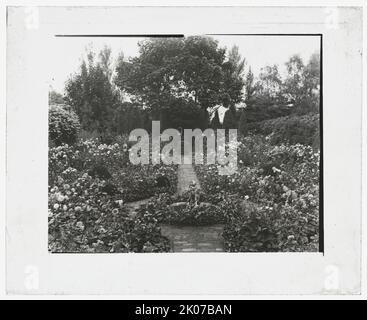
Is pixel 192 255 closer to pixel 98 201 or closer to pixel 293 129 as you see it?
pixel 98 201

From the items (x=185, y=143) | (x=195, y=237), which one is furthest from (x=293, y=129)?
(x=195, y=237)

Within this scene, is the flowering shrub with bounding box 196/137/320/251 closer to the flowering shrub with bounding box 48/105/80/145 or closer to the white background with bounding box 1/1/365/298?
the white background with bounding box 1/1/365/298

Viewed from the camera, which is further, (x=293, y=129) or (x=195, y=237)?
(x=293, y=129)

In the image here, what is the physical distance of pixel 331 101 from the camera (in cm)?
819

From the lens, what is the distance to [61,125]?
827 centimetres

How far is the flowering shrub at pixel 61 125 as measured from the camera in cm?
825

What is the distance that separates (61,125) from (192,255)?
2.35 meters

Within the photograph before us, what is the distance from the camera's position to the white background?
26.6 feet

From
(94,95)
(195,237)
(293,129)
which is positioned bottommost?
(195,237)

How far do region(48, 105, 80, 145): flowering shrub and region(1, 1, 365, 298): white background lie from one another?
15 centimetres

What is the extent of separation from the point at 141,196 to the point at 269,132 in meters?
1.84

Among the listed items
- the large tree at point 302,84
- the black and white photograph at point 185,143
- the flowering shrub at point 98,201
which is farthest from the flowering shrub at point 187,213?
the large tree at point 302,84

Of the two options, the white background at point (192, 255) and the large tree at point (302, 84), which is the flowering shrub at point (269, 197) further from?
the large tree at point (302, 84)

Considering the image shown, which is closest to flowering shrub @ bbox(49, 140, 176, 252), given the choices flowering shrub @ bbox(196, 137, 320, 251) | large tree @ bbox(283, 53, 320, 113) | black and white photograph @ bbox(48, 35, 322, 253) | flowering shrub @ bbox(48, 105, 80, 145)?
black and white photograph @ bbox(48, 35, 322, 253)
